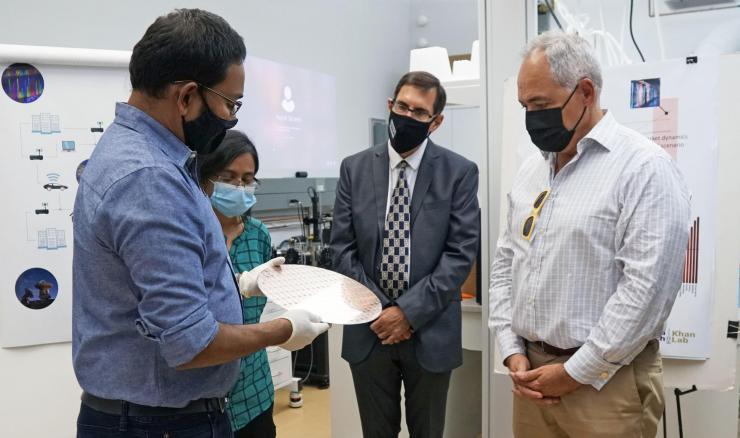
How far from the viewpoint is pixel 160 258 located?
0.95m

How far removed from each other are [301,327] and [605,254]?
2.57 feet

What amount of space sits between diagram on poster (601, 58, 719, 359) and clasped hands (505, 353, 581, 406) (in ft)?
2.36

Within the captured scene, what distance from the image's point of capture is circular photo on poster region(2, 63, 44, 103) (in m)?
2.50

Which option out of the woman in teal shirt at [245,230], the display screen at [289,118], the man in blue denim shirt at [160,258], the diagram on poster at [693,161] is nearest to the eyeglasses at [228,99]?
the man in blue denim shirt at [160,258]

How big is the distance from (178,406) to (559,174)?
3.65ft

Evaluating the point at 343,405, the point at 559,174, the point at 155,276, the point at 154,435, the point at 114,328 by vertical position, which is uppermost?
the point at 559,174

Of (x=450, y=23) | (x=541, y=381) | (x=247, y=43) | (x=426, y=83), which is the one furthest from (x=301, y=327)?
(x=450, y=23)

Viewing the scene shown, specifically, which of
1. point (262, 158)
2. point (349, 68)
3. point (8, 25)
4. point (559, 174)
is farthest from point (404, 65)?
point (559, 174)

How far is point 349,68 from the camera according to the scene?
6.27m

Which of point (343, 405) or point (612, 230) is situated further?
point (343, 405)

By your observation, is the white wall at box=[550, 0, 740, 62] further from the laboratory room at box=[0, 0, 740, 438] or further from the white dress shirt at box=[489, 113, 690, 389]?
the white dress shirt at box=[489, 113, 690, 389]

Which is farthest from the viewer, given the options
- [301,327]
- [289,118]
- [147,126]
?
[289,118]

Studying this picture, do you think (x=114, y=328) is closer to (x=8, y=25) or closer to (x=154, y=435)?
(x=154, y=435)

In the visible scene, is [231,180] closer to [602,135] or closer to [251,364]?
[251,364]
